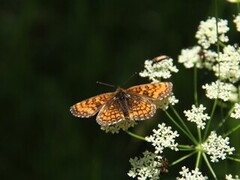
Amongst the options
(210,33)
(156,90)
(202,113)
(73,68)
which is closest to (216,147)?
(202,113)

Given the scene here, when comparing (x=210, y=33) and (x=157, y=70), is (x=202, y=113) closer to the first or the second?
(x=157, y=70)

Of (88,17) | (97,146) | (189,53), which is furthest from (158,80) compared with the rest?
(88,17)

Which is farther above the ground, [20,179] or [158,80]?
[158,80]

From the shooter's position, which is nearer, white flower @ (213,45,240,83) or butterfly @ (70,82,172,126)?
butterfly @ (70,82,172,126)

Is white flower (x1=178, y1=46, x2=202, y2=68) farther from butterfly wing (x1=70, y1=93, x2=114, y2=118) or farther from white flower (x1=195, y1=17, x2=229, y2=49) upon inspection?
butterfly wing (x1=70, y1=93, x2=114, y2=118)

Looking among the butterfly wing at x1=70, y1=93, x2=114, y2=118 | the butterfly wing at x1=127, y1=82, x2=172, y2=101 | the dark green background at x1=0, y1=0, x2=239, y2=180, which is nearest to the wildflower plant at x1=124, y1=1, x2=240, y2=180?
the butterfly wing at x1=127, y1=82, x2=172, y2=101

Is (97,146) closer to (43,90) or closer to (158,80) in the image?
(43,90)
